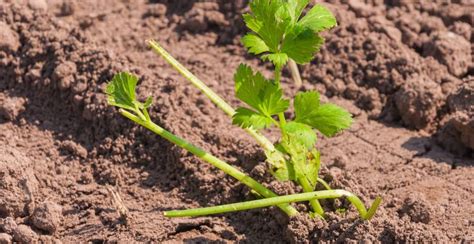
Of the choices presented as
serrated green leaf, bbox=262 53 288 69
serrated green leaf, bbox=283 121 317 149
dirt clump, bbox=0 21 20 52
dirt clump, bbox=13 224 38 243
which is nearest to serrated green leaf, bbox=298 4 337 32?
serrated green leaf, bbox=262 53 288 69

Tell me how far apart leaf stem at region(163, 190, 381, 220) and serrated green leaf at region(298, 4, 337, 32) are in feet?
2.17

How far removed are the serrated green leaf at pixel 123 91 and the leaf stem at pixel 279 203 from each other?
480 mm

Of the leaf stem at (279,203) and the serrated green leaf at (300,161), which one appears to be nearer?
the leaf stem at (279,203)

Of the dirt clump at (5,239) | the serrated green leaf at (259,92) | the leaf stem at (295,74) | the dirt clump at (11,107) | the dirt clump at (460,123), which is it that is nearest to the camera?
the serrated green leaf at (259,92)

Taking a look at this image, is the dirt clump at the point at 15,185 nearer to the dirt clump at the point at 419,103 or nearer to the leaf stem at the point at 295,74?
the leaf stem at the point at 295,74

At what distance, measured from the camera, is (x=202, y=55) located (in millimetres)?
4703

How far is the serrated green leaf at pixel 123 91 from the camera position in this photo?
3.29m

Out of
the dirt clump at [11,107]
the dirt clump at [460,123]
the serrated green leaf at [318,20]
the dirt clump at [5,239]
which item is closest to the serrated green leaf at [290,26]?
the serrated green leaf at [318,20]

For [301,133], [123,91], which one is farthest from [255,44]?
[123,91]

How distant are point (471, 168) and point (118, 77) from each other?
1.73m

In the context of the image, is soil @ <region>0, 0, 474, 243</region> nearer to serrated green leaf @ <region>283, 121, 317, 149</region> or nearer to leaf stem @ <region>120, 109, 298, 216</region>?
leaf stem @ <region>120, 109, 298, 216</region>

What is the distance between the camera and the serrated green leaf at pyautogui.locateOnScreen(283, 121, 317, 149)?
3.13m

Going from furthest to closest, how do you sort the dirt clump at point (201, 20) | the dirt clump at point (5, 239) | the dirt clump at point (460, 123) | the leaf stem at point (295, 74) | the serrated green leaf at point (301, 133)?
the dirt clump at point (201, 20) → the leaf stem at point (295, 74) → the dirt clump at point (460, 123) → the dirt clump at point (5, 239) → the serrated green leaf at point (301, 133)

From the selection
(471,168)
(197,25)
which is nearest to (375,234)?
(471,168)
